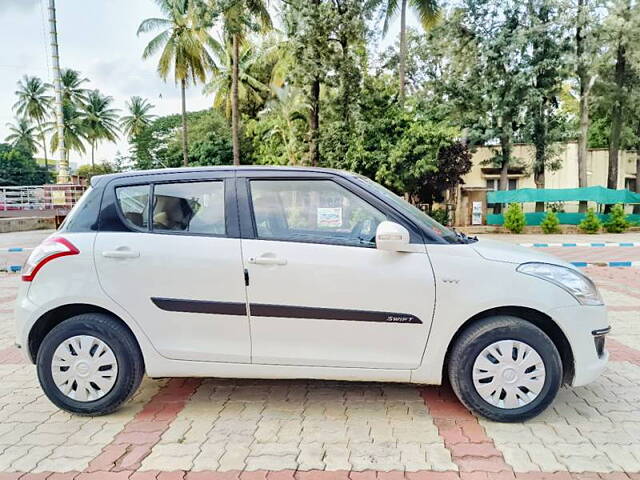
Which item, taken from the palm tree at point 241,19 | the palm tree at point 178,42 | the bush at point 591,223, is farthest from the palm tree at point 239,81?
the bush at point 591,223

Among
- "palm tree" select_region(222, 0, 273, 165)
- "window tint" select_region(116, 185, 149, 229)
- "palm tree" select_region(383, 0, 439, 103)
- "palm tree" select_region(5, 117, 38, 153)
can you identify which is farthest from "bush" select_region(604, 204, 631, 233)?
"palm tree" select_region(5, 117, 38, 153)

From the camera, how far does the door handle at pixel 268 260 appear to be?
121 inches

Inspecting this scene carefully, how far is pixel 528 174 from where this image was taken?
2578 cm

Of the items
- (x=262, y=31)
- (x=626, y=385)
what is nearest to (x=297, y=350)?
(x=626, y=385)

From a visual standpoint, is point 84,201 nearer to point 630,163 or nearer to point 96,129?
point 630,163

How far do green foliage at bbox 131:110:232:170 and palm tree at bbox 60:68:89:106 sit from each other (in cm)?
851

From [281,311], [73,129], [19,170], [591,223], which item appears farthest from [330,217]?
[19,170]

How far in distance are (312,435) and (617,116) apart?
2658 cm

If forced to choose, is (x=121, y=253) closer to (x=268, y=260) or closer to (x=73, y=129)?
(x=268, y=260)

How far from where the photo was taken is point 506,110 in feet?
69.0

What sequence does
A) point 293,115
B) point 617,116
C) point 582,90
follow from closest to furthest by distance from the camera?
1. point 293,115
2. point 582,90
3. point 617,116

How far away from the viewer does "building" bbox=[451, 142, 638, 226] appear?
23.4 meters

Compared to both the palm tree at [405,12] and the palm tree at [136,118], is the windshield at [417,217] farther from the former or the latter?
the palm tree at [136,118]

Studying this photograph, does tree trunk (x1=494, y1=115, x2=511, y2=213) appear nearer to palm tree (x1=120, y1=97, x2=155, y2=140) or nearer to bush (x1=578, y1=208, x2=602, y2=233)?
bush (x1=578, y1=208, x2=602, y2=233)
